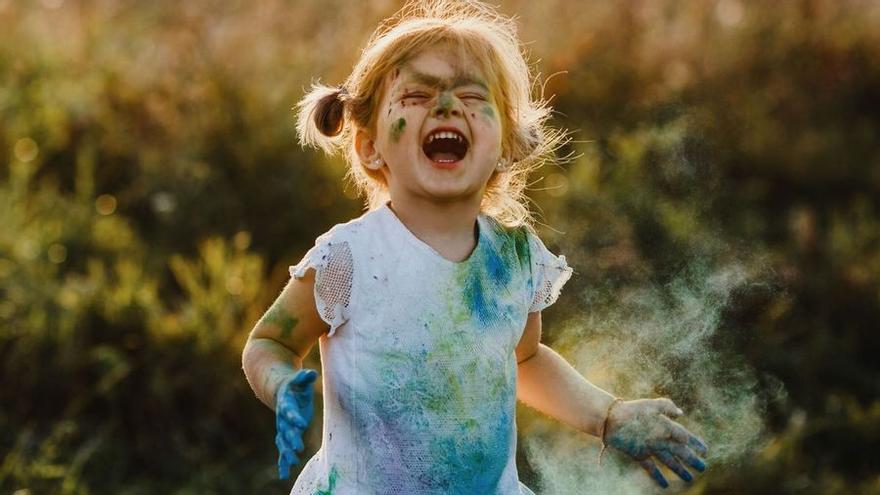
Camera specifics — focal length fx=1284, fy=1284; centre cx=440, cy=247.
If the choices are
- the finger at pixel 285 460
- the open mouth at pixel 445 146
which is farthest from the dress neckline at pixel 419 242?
the finger at pixel 285 460

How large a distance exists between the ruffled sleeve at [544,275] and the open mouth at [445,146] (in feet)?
0.86

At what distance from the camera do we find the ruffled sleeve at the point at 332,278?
2043mm

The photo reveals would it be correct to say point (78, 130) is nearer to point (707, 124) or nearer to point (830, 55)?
point (707, 124)

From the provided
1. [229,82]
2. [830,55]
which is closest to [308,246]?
[229,82]

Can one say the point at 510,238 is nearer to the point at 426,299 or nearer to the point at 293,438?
the point at 426,299

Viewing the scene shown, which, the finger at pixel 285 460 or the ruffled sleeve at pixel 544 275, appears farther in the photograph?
the ruffled sleeve at pixel 544 275

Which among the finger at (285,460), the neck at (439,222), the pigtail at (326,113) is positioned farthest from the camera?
the pigtail at (326,113)

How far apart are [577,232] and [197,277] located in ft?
4.43

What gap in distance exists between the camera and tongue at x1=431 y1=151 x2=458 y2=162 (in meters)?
2.10

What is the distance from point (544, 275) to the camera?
7.49 ft

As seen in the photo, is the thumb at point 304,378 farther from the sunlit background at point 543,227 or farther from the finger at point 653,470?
the sunlit background at point 543,227

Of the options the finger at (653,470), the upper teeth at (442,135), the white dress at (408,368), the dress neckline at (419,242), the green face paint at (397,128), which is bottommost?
the finger at (653,470)

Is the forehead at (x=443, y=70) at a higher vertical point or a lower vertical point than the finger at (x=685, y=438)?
higher

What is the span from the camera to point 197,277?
456 cm
